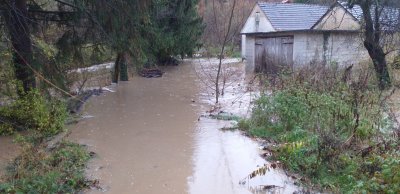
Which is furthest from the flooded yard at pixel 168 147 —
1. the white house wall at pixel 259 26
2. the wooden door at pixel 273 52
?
the white house wall at pixel 259 26

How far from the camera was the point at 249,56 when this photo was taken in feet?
76.0

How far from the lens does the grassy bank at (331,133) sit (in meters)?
5.95

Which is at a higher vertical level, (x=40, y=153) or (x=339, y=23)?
(x=339, y=23)

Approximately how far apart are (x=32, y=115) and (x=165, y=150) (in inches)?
132

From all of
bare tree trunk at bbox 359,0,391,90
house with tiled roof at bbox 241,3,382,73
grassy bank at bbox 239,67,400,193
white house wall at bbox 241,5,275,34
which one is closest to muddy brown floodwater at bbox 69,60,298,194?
grassy bank at bbox 239,67,400,193

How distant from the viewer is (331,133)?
6.87 metres

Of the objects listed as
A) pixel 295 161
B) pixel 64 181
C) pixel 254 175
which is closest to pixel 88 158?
pixel 64 181

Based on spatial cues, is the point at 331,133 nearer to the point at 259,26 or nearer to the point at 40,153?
the point at 40,153

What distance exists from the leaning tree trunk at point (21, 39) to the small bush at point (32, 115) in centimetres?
37

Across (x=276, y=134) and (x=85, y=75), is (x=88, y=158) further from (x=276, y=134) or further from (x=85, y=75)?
(x=85, y=75)

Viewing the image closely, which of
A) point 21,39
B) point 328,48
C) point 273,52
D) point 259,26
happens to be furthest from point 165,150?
point 259,26

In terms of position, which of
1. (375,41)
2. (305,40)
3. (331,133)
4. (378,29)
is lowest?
(331,133)

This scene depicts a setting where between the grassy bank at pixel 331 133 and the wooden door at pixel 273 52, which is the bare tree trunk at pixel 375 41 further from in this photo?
the wooden door at pixel 273 52

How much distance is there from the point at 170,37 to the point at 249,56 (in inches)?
187
